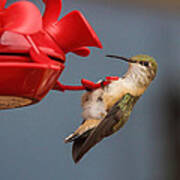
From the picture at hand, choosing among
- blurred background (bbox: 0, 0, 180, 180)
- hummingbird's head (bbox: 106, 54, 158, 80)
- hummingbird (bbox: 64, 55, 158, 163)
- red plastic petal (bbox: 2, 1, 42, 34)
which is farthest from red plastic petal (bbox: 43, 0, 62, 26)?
blurred background (bbox: 0, 0, 180, 180)

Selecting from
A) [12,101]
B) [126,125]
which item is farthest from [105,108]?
[126,125]

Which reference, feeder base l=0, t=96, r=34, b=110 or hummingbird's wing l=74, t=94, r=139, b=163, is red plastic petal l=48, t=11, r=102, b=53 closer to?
feeder base l=0, t=96, r=34, b=110

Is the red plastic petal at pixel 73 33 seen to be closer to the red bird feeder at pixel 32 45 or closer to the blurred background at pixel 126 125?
the red bird feeder at pixel 32 45

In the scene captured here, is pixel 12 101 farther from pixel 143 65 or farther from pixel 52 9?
pixel 143 65

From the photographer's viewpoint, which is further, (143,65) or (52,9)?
(143,65)

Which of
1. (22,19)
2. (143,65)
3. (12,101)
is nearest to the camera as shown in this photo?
(22,19)

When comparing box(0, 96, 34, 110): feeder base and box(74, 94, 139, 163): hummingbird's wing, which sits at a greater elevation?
box(0, 96, 34, 110): feeder base

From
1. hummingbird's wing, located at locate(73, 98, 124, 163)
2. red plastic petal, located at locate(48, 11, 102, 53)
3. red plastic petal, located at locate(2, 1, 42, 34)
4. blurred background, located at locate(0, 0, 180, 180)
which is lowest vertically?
blurred background, located at locate(0, 0, 180, 180)

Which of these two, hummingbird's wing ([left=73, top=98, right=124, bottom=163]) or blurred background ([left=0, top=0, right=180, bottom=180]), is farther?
blurred background ([left=0, top=0, right=180, bottom=180])
